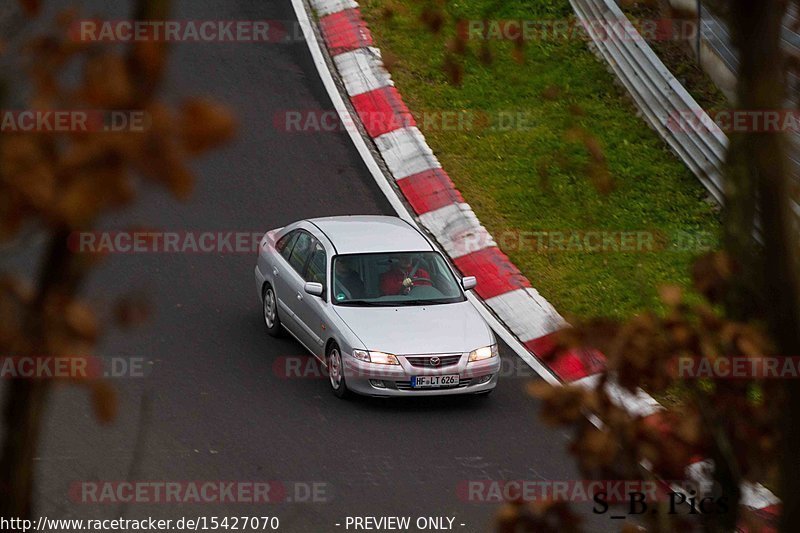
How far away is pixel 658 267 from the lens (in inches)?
516

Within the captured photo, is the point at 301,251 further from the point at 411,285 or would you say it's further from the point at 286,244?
the point at 411,285

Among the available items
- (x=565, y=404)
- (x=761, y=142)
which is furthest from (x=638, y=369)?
(x=761, y=142)

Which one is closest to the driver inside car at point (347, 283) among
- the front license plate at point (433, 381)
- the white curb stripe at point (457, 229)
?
the front license plate at point (433, 381)

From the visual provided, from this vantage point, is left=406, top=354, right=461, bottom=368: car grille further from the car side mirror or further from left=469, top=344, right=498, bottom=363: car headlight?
the car side mirror

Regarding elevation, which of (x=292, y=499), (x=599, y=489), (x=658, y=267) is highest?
(x=599, y=489)

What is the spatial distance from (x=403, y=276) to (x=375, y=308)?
53 cm

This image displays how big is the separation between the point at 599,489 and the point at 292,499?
585 centimetres

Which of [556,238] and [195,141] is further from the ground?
[195,141]

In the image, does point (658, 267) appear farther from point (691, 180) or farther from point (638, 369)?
point (638, 369)

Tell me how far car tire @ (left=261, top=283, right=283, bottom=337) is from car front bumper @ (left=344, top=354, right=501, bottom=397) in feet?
5.27

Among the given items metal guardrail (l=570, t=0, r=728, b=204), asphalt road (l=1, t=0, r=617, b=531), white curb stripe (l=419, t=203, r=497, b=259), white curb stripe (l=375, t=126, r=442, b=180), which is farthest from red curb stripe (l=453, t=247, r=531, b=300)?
metal guardrail (l=570, t=0, r=728, b=204)

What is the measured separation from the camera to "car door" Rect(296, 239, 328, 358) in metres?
11.2

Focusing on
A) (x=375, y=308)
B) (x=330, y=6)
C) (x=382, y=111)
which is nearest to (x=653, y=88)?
(x=382, y=111)

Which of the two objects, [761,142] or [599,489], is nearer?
[761,142]
